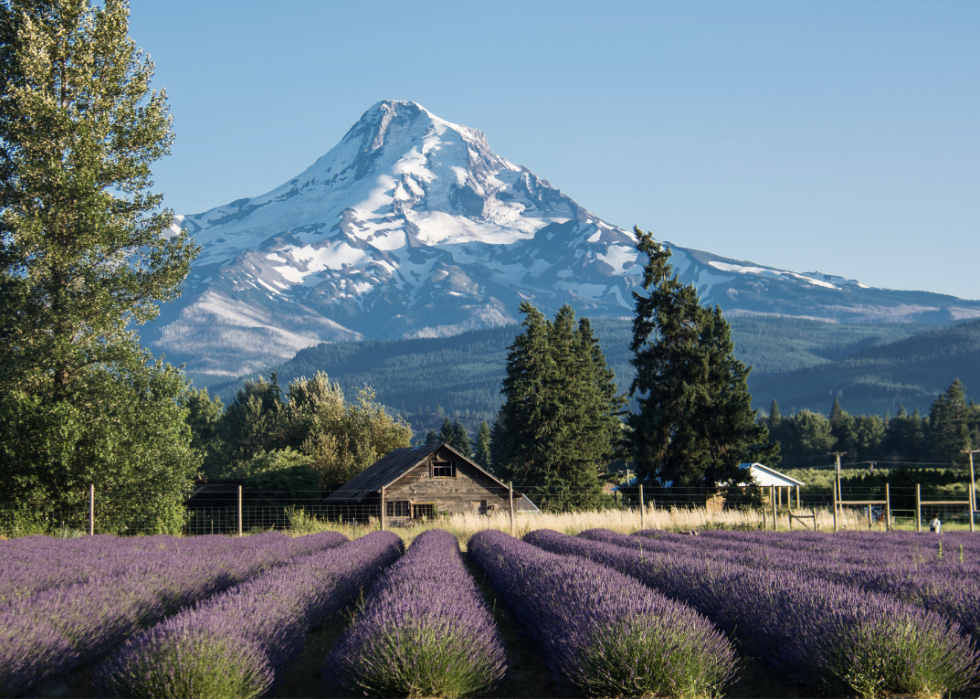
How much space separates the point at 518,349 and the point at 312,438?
19.1 m

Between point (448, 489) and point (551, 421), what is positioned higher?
point (551, 421)

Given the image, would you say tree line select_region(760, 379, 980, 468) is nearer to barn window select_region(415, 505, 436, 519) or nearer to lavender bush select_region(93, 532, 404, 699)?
barn window select_region(415, 505, 436, 519)

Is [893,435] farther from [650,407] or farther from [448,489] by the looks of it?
[448,489]

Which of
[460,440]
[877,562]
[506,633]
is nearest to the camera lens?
[506,633]

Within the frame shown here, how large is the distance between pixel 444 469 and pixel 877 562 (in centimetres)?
3276

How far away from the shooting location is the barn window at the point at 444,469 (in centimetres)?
4478

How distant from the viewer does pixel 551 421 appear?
168 feet

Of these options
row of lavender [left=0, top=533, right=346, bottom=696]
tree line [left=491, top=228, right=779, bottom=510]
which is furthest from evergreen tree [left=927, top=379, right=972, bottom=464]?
row of lavender [left=0, top=533, right=346, bottom=696]

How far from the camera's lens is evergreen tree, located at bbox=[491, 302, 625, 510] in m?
51.0

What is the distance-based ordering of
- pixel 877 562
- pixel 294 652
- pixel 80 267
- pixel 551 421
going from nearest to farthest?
1. pixel 294 652
2. pixel 877 562
3. pixel 80 267
4. pixel 551 421

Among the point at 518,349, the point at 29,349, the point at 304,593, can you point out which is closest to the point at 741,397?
the point at 518,349

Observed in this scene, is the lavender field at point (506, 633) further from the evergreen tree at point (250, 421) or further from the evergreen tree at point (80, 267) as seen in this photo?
the evergreen tree at point (250, 421)

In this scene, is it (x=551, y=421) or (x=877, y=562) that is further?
(x=551, y=421)

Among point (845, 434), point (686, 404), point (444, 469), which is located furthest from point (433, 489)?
point (845, 434)
